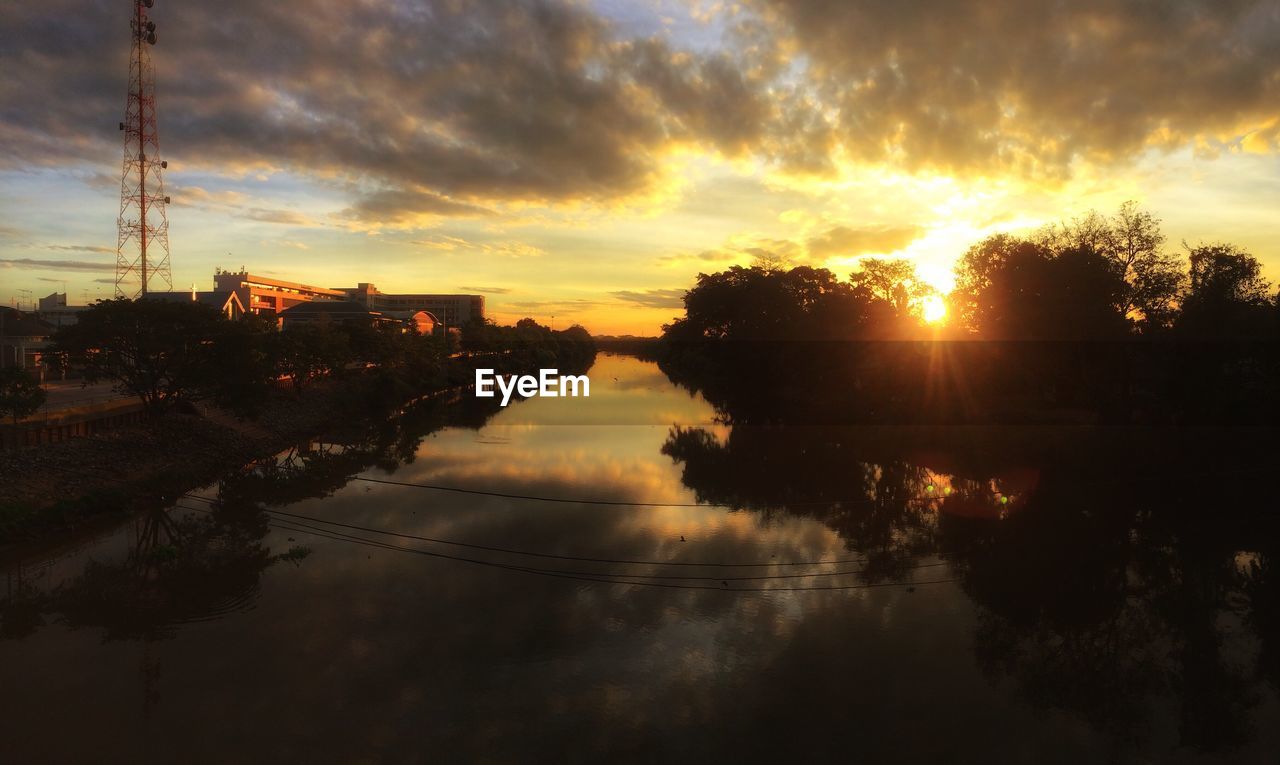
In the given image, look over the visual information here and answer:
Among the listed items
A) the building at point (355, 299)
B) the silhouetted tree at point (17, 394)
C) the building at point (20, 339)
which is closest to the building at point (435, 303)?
the building at point (355, 299)

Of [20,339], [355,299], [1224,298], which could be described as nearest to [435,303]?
[355,299]

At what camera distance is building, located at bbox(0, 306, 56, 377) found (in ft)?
141

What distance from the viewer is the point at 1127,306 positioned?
43219 millimetres

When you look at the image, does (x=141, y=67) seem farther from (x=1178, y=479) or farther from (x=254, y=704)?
(x=1178, y=479)

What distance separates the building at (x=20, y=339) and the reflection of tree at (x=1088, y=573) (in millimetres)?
43930

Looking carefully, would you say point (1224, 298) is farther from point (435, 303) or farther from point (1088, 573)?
point (435, 303)

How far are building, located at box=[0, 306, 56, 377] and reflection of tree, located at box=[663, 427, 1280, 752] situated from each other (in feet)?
144

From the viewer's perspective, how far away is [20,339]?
4409cm

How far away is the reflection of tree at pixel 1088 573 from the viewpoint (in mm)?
12820

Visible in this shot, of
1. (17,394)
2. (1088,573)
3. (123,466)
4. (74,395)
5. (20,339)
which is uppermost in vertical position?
(20,339)

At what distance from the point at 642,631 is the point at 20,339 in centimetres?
5051

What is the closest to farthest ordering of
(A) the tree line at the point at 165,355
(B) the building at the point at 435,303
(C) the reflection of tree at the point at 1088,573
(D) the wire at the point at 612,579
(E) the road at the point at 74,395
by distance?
(C) the reflection of tree at the point at 1088,573, (D) the wire at the point at 612,579, (A) the tree line at the point at 165,355, (E) the road at the point at 74,395, (B) the building at the point at 435,303

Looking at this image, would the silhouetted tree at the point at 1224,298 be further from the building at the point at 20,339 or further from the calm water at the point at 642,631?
the building at the point at 20,339

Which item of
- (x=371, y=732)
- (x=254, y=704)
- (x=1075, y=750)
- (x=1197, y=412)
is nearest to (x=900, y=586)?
(x=1075, y=750)
